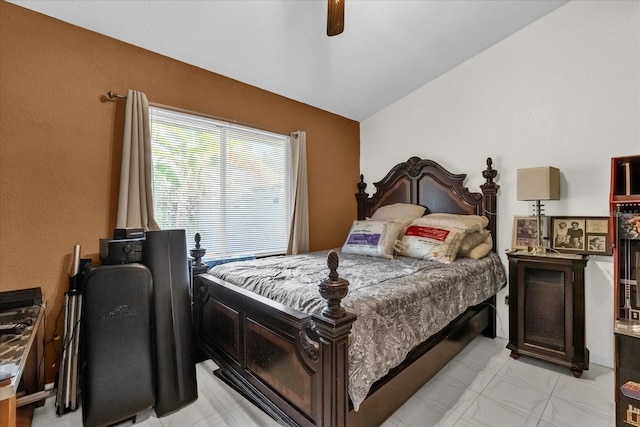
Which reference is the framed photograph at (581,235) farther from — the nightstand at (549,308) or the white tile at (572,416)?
the white tile at (572,416)

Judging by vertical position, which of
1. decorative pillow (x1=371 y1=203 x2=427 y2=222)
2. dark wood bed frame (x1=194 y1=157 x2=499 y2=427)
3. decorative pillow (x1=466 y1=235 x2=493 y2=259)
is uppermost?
decorative pillow (x1=371 y1=203 x2=427 y2=222)

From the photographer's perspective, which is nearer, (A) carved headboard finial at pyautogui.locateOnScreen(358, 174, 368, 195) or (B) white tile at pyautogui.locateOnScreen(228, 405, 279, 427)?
(B) white tile at pyautogui.locateOnScreen(228, 405, 279, 427)

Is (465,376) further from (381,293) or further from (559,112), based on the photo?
(559,112)

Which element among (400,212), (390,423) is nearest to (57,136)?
(390,423)

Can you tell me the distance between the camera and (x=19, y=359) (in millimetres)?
1100

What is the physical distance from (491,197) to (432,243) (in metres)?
0.85

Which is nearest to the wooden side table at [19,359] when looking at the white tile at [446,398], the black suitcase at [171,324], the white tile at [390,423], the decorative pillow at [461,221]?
the black suitcase at [171,324]

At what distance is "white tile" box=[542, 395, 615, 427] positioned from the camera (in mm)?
1692

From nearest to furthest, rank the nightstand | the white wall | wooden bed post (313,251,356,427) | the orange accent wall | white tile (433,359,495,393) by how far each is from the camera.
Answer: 1. wooden bed post (313,251,356,427)
2. the orange accent wall
3. white tile (433,359,495,393)
4. the nightstand
5. the white wall

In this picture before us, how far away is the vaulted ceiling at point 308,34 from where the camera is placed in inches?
83.4

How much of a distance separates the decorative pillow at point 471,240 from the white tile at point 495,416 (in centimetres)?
124

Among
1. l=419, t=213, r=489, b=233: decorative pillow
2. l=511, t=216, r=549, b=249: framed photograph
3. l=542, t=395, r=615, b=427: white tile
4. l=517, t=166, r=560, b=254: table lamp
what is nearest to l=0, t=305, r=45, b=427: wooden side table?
l=542, t=395, r=615, b=427: white tile

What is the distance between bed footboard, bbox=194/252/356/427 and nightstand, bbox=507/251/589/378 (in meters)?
1.86

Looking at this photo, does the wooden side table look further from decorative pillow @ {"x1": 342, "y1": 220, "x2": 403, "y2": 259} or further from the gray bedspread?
decorative pillow @ {"x1": 342, "y1": 220, "x2": 403, "y2": 259}
